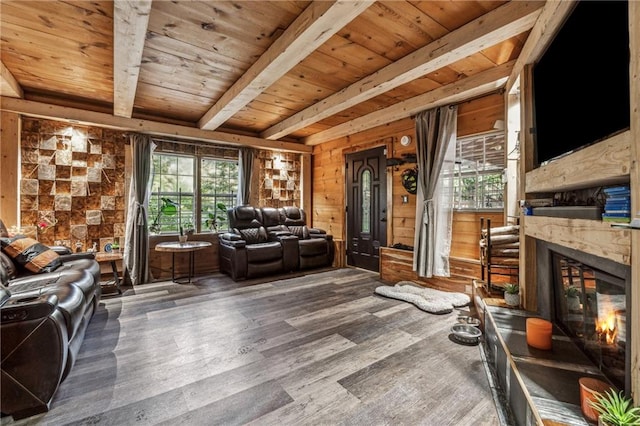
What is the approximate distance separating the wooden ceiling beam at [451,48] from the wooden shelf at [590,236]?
1.38 metres

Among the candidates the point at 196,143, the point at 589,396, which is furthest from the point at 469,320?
the point at 196,143

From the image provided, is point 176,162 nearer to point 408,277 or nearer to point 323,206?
point 323,206

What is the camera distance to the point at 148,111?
14.6 ft

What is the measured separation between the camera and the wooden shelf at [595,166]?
1071 mm

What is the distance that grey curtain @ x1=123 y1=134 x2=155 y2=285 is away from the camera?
427 centimetres

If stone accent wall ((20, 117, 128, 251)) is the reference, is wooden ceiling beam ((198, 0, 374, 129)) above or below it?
above

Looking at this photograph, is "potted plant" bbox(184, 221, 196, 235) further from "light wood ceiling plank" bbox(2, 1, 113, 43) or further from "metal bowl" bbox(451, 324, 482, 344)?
"metal bowl" bbox(451, 324, 482, 344)

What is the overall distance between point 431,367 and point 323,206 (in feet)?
14.2

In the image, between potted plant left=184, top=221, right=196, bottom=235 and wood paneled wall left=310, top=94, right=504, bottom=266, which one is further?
potted plant left=184, top=221, right=196, bottom=235

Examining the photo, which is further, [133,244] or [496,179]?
[133,244]

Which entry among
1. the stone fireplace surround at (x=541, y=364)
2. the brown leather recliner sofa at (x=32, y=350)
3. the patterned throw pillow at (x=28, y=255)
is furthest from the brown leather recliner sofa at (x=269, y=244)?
the stone fireplace surround at (x=541, y=364)

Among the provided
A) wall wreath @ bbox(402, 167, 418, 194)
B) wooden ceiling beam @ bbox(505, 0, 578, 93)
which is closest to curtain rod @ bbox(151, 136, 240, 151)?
wall wreath @ bbox(402, 167, 418, 194)

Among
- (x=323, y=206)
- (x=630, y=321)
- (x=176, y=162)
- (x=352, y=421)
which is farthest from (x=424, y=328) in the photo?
(x=176, y=162)

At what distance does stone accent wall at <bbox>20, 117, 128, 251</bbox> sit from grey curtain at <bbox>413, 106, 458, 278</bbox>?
443 cm
